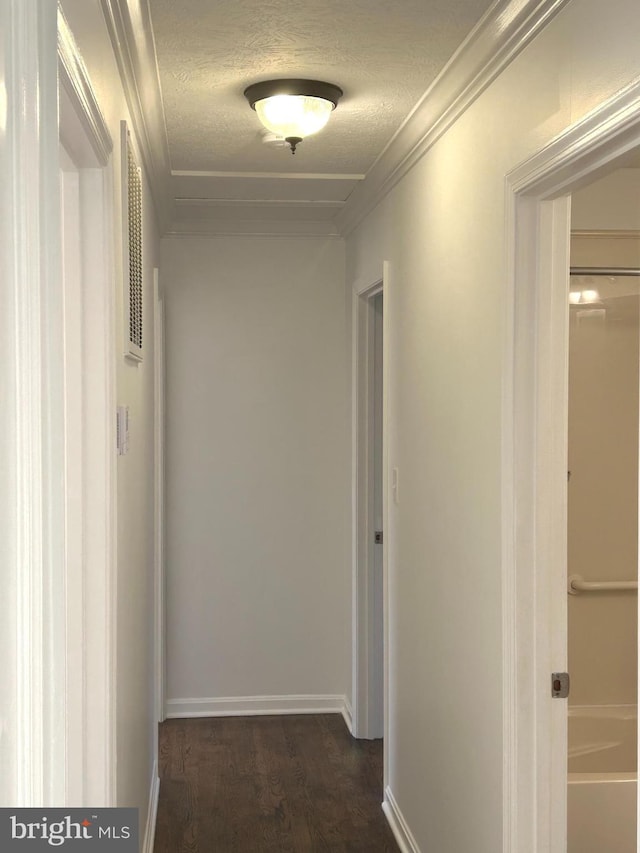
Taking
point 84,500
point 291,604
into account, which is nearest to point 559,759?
point 84,500

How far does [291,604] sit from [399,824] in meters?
1.61

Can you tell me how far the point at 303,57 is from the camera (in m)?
2.50

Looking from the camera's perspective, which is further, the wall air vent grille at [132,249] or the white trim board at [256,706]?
the white trim board at [256,706]

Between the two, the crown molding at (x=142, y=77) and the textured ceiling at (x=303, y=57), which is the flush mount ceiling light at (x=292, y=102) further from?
the crown molding at (x=142, y=77)

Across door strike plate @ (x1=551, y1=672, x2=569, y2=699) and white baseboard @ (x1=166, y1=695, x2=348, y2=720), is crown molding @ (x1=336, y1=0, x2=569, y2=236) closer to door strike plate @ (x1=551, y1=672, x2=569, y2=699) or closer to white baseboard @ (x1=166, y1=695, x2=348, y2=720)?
door strike plate @ (x1=551, y1=672, x2=569, y2=699)

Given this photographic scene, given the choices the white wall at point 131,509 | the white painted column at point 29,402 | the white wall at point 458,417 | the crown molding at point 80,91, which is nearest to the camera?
the white painted column at point 29,402

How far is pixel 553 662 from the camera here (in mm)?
2227

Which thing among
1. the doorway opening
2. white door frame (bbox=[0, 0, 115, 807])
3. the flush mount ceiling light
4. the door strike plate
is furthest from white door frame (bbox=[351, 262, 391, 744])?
white door frame (bbox=[0, 0, 115, 807])

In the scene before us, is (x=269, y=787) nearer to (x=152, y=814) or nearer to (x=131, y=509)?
(x=152, y=814)

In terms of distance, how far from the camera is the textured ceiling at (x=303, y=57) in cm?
218

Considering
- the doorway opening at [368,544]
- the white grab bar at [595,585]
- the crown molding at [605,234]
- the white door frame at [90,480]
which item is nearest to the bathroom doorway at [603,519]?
the white grab bar at [595,585]

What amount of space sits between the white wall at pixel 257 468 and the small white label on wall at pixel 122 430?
2.43 m

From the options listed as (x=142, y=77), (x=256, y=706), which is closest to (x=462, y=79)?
(x=142, y=77)

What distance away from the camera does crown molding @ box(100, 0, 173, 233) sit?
6.66 ft
